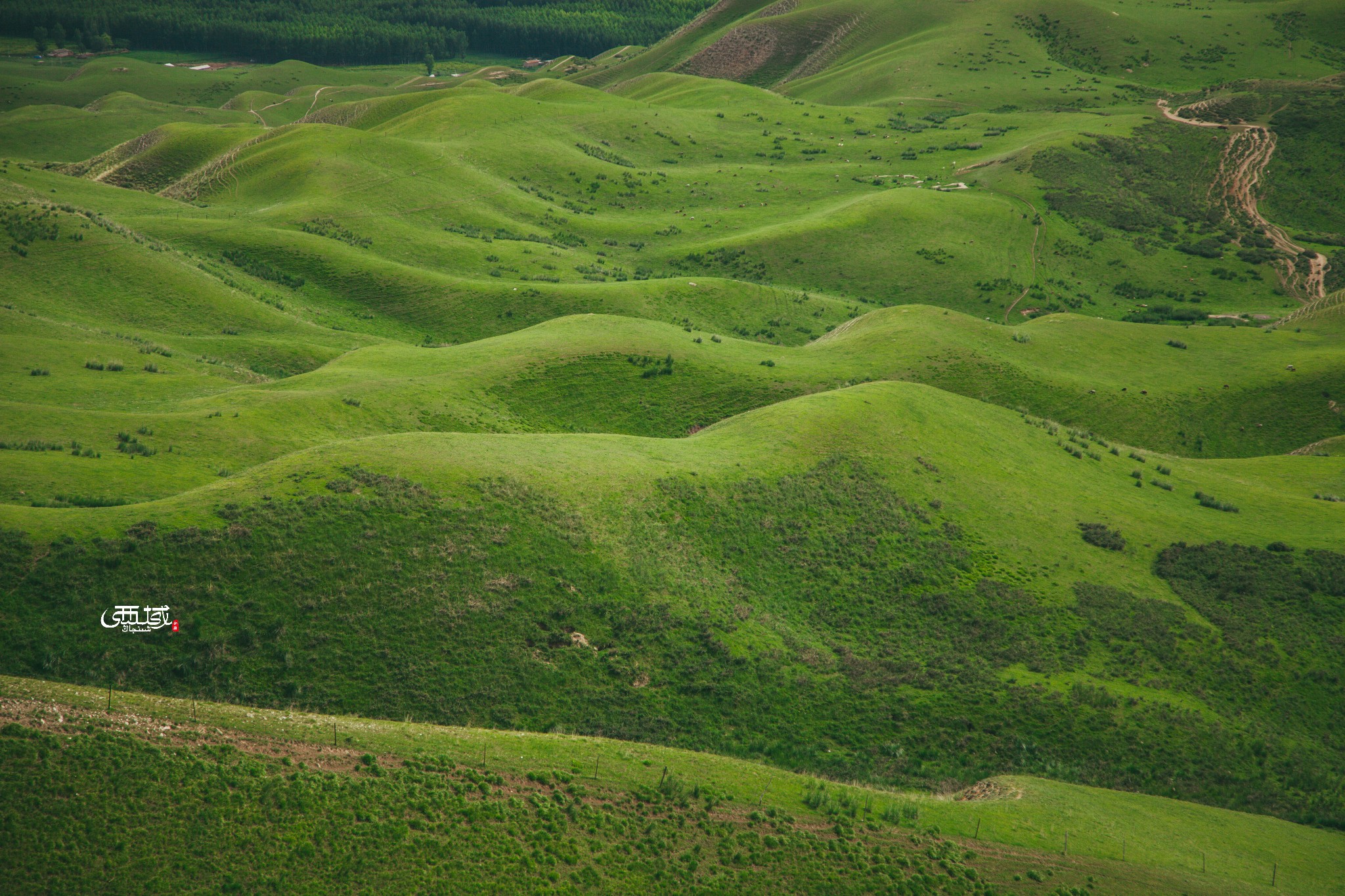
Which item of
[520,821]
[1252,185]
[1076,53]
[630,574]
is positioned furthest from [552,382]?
[1076,53]

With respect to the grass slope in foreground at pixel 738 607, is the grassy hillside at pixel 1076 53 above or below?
above

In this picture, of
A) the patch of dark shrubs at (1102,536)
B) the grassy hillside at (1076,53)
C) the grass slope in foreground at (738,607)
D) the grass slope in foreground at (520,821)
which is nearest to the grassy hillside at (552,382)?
the grass slope in foreground at (738,607)

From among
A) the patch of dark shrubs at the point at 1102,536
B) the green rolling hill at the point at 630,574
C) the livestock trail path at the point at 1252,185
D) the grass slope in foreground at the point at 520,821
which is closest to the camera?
the grass slope in foreground at the point at 520,821

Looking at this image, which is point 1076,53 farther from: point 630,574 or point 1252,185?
point 630,574

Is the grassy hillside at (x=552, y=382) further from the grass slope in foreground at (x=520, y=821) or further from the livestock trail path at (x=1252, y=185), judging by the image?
the livestock trail path at (x=1252, y=185)

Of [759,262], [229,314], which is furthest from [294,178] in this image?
[759,262]

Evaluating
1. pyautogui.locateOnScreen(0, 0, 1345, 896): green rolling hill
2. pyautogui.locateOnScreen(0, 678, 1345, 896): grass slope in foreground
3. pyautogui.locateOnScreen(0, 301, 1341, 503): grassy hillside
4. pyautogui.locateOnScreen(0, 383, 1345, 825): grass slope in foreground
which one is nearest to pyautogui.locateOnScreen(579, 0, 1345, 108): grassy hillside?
pyautogui.locateOnScreen(0, 0, 1345, 896): green rolling hill
